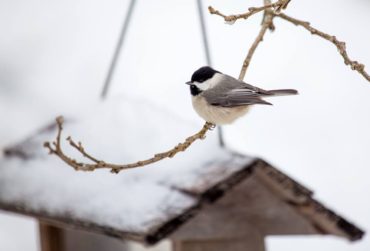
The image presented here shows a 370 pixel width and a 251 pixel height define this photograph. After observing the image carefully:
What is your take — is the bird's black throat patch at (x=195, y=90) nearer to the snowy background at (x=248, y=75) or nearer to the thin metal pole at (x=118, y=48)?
the thin metal pole at (x=118, y=48)

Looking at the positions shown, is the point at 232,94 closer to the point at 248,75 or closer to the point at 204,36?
the point at 204,36

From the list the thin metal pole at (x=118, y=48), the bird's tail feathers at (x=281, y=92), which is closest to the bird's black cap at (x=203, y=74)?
the bird's tail feathers at (x=281, y=92)

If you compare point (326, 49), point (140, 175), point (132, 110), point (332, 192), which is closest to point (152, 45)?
point (326, 49)

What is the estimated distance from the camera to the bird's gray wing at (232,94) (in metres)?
1.63

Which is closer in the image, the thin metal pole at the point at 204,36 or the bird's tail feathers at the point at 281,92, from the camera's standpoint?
the bird's tail feathers at the point at 281,92

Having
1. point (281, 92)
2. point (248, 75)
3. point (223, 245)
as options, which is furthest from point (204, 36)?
point (248, 75)

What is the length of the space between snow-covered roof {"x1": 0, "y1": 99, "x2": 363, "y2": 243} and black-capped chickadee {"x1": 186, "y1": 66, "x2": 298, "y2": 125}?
0.21 ft

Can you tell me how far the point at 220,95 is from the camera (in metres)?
1.76

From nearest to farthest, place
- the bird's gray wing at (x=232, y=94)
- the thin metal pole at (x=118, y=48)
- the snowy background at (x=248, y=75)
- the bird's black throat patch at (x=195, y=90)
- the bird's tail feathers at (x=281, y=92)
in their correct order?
1. the bird's tail feathers at (x=281, y=92)
2. the bird's gray wing at (x=232, y=94)
3. the bird's black throat patch at (x=195, y=90)
4. the thin metal pole at (x=118, y=48)
5. the snowy background at (x=248, y=75)

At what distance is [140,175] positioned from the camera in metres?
1.67

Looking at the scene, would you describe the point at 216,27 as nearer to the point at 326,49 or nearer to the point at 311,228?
the point at 326,49

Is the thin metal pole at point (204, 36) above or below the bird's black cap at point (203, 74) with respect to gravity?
above

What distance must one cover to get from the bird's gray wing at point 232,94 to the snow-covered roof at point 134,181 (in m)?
0.09

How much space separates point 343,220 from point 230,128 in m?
1.06
